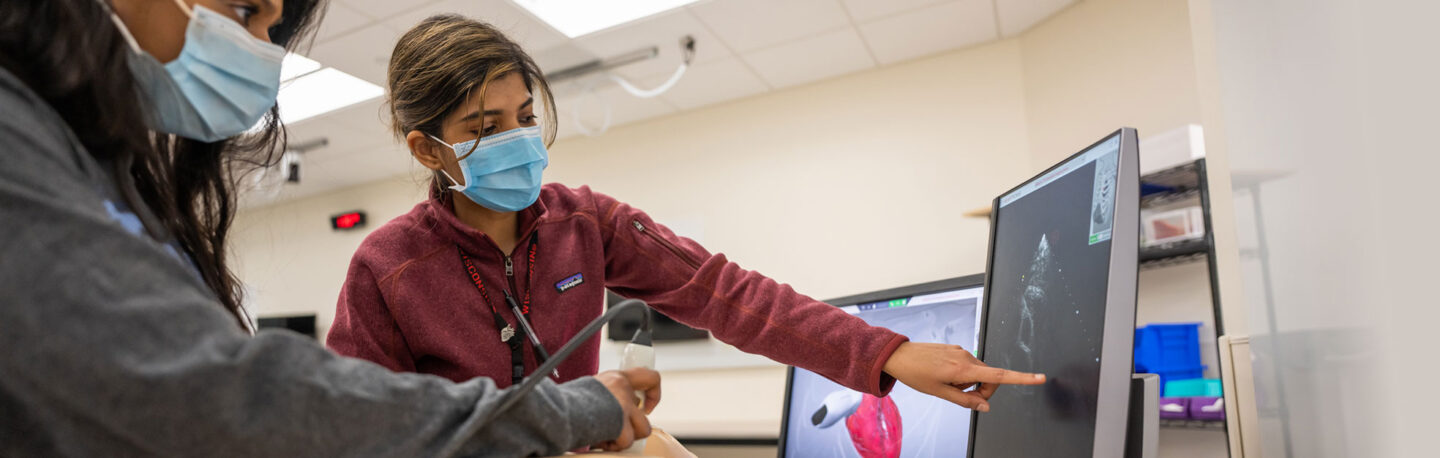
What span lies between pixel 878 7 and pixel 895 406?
226cm

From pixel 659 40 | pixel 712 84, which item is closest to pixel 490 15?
pixel 659 40

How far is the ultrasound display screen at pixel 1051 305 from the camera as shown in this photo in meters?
0.65

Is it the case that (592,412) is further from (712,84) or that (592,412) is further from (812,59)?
(712,84)

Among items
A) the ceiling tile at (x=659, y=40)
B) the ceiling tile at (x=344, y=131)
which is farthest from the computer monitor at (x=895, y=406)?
the ceiling tile at (x=344, y=131)

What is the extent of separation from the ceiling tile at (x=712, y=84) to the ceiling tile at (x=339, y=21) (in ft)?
4.24

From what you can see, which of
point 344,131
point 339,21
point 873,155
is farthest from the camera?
point 344,131

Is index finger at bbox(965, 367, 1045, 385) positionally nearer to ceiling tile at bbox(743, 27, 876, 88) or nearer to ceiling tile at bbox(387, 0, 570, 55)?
ceiling tile at bbox(387, 0, 570, 55)

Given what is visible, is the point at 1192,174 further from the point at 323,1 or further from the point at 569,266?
the point at 323,1

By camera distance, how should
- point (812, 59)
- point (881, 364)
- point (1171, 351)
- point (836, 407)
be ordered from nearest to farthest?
point (881, 364)
point (836, 407)
point (1171, 351)
point (812, 59)

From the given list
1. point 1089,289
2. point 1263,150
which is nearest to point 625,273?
point 1089,289

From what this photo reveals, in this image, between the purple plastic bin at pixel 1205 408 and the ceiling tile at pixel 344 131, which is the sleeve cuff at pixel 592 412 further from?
the ceiling tile at pixel 344 131

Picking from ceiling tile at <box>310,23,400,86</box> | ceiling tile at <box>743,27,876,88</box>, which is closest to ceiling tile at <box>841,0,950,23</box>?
ceiling tile at <box>743,27,876,88</box>

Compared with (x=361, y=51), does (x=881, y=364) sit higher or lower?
lower

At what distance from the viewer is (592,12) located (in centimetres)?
312
